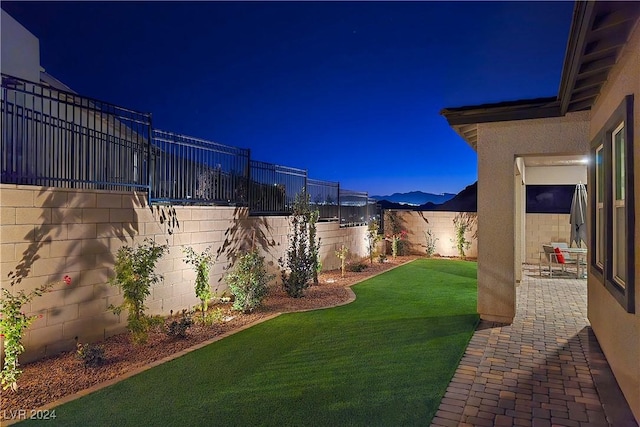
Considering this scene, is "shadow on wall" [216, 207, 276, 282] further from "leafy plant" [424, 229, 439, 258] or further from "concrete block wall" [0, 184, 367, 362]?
"leafy plant" [424, 229, 439, 258]

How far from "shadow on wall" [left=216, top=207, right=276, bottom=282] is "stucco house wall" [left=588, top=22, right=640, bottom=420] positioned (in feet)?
20.7

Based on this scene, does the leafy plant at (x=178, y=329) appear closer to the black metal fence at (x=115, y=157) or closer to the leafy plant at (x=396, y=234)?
the black metal fence at (x=115, y=157)

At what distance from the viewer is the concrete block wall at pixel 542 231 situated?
13914 mm

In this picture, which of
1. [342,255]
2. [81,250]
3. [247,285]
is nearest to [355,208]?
[342,255]

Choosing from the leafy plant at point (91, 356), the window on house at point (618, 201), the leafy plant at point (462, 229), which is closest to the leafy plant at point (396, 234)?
the leafy plant at point (462, 229)

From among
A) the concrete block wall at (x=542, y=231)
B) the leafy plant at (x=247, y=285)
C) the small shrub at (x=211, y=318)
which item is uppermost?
the concrete block wall at (x=542, y=231)

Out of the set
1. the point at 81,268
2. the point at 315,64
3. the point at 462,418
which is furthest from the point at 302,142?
the point at 462,418

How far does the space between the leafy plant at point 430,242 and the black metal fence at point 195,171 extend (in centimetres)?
985

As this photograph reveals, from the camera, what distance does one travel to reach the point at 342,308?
24.8 ft

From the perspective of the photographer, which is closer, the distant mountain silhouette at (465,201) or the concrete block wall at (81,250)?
the concrete block wall at (81,250)

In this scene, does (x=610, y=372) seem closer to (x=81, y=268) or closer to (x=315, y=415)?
(x=315, y=415)

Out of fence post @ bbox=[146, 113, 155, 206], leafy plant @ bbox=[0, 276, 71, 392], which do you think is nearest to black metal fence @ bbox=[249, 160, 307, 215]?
fence post @ bbox=[146, 113, 155, 206]

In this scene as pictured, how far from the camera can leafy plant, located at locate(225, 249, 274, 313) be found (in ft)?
23.4

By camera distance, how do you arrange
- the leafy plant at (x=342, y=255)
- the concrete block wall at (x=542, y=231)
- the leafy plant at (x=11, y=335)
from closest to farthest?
the leafy plant at (x=11, y=335)
the leafy plant at (x=342, y=255)
the concrete block wall at (x=542, y=231)
